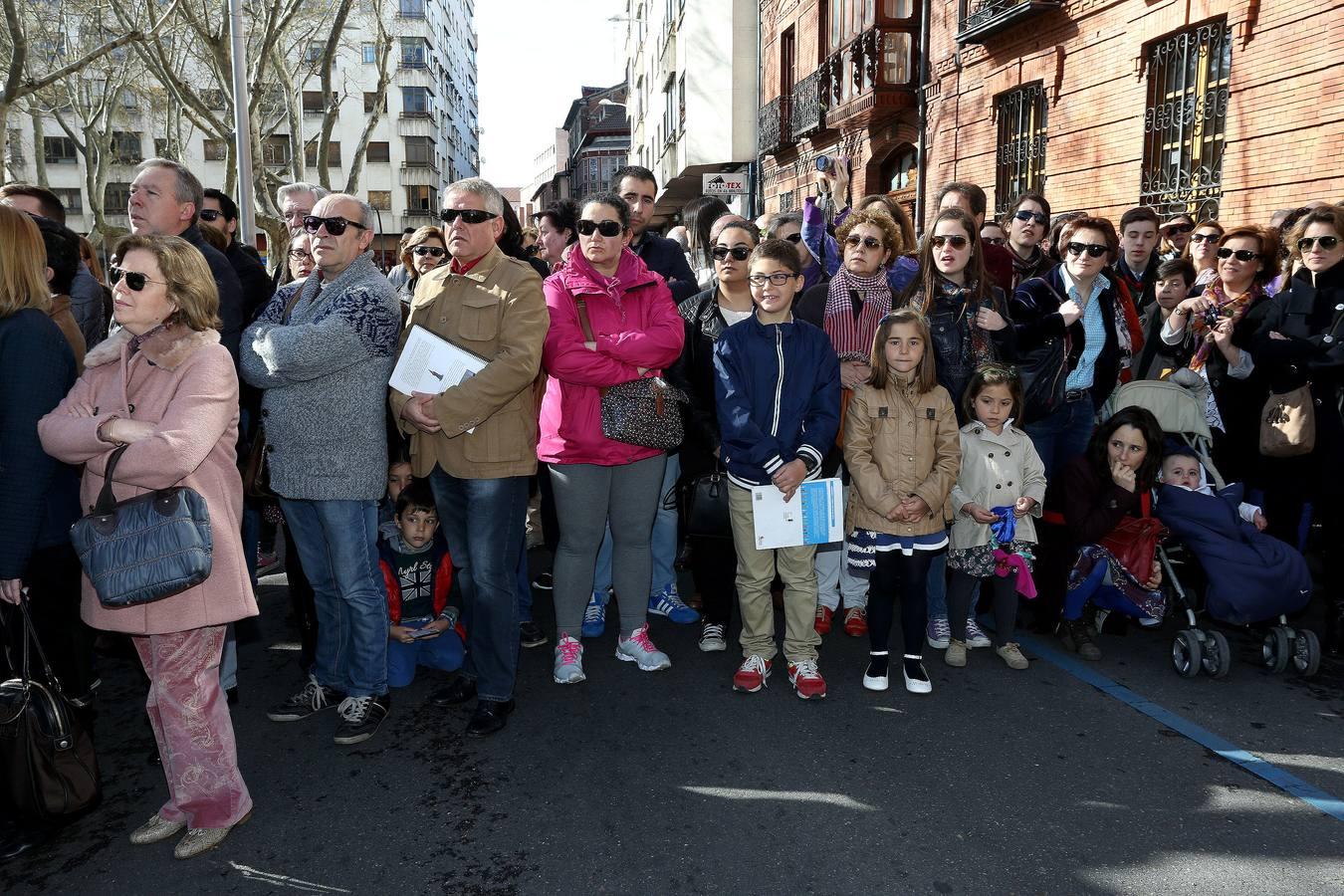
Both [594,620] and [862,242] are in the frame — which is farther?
[594,620]

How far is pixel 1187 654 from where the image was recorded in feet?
15.0

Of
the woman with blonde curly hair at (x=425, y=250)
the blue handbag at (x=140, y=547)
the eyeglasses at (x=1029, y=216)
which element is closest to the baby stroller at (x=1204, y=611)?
the eyeglasses at (x=1029, y=216)

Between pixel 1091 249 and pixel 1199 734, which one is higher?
pixel 1091 249

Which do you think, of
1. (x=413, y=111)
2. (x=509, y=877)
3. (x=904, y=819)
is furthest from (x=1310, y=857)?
(x=413, y=111)

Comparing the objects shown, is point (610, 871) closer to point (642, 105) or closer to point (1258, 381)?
point (1258, 381)

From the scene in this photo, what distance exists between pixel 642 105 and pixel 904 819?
47382mm

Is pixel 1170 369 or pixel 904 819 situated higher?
pixel 1170 369

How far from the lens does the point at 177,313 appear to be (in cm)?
317

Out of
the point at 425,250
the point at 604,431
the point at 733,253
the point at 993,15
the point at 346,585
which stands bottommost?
the point at 346,585

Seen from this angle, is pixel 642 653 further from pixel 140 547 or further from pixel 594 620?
pixel 140 547

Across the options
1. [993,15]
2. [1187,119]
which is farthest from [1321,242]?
[993,15]

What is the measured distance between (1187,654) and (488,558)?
3370mm

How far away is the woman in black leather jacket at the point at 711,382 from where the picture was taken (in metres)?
4.84

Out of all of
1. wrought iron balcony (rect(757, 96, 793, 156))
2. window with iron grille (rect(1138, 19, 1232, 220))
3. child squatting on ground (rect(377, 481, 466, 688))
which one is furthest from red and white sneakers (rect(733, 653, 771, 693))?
wrought iron balcony (rect(757, 96, 793, 156))
